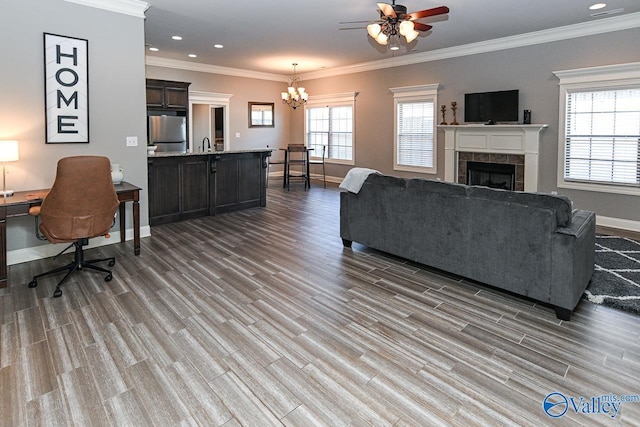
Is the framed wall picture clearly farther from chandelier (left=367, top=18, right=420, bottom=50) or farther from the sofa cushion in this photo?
the sofa cushion

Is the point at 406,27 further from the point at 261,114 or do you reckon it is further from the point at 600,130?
the point at 261,114

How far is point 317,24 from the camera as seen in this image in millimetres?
5848

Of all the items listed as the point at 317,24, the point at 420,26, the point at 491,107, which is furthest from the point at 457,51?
the point at 420,26

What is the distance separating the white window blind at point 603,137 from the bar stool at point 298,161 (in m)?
5.45

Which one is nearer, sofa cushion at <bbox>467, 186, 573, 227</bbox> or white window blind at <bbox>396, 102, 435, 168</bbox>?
sofa cushion at <bbox>467, 186, 573, 227</bbox>

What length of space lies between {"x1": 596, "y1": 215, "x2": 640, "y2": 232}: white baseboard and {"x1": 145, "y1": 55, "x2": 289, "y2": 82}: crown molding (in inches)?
322

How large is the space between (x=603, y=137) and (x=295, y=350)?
5.78 meters

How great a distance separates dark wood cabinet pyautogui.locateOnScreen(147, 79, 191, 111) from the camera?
8.18 m

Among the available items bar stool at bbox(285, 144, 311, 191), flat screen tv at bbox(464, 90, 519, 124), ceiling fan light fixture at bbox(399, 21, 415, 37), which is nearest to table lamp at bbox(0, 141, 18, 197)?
ceiling fan light fixture at bbox(399, 21, 415, 37)

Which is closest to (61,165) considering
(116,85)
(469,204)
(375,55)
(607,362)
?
(116,85)

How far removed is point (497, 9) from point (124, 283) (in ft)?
17.8

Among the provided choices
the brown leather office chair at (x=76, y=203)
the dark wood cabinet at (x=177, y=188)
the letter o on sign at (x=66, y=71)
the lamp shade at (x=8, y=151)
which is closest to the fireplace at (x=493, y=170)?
the dark wood cabinet at (x=177, y=188)

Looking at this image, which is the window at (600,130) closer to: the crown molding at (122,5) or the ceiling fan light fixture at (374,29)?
the ceiling fan light fixture at (374,29)

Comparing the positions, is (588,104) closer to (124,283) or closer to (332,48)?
(332,48)
